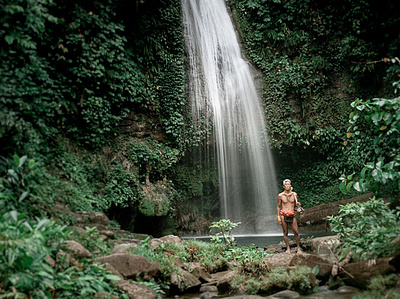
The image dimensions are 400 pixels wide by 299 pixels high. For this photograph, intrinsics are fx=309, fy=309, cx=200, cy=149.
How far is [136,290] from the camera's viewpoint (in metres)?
4.45

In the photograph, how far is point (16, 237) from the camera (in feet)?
11.8

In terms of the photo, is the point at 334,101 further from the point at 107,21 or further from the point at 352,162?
the point at 107,21

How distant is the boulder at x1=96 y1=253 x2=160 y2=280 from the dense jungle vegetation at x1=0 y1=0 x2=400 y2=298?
48cm

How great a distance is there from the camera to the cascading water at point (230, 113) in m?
13.3

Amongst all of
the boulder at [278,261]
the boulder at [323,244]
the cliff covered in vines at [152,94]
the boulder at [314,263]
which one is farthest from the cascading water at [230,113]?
the boulder at [314,263]

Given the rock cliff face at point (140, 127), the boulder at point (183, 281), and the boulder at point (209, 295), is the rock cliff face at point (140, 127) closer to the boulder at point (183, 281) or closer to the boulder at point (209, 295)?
the boulder at point (183, 281)

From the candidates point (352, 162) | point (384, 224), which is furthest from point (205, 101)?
point (384, 224)

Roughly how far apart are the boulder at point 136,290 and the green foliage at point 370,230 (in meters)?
3.52

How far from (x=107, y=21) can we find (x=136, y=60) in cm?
216

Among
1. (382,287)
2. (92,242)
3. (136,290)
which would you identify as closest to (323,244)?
(382,287)

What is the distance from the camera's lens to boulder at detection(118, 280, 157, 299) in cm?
435

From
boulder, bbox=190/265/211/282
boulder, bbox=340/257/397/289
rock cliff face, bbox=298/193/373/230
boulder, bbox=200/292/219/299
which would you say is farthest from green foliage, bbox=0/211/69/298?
Result: rock cliff face, bbox=298/193/373/230

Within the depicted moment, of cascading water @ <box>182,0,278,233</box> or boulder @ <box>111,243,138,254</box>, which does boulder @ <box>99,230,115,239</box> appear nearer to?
boulder @ <box>111,243,138,254</box>

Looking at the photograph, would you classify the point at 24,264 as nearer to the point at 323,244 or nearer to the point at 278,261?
the point at 278,261
